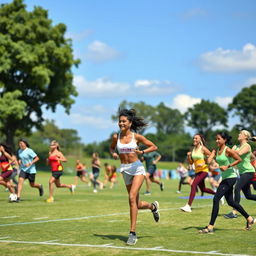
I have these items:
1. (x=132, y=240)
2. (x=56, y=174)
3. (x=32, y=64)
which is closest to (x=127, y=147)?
(x=132, y=240)

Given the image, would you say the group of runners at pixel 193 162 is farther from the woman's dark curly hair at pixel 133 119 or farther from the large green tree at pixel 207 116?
the large green tree at pixel 207 116

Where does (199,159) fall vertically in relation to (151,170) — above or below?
above

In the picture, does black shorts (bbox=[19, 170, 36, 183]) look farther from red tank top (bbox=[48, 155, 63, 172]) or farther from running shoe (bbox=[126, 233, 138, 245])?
running shoe (bbox=[126, 233, 138, 245])

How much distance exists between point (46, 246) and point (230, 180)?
13.4 feet

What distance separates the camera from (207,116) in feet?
473

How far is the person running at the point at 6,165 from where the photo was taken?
755 inches

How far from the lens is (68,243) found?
9516 mm

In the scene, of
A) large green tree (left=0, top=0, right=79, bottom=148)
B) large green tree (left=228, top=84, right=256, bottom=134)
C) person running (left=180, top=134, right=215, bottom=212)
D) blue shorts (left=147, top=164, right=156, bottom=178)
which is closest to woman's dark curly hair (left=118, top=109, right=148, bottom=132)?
person running (left=180, top=134, right=215, bottom=212)

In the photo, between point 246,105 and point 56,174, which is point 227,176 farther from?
point 246,105

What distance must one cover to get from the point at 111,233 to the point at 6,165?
9375 mm

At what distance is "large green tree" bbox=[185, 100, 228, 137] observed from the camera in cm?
14300

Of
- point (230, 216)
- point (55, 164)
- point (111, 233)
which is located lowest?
point (111, 233)

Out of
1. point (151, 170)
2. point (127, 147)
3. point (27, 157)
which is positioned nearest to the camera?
point (127, 147)

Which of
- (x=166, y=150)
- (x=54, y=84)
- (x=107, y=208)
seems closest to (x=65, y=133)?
(x=166, y=150)
